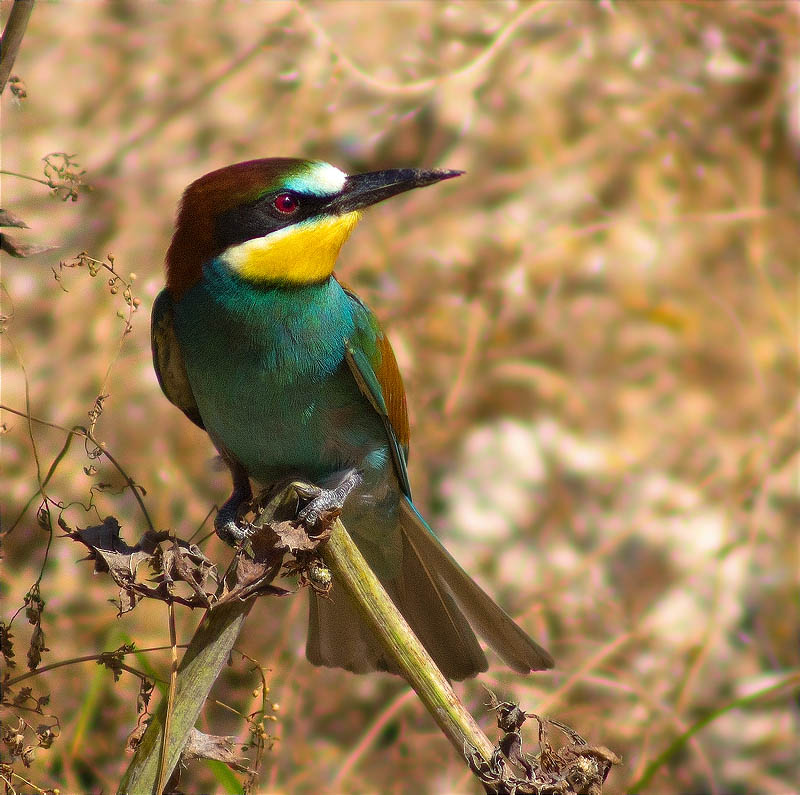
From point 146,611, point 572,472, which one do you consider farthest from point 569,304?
point 146,611

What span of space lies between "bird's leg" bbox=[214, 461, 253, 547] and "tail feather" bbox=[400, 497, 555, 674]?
1.24 ft

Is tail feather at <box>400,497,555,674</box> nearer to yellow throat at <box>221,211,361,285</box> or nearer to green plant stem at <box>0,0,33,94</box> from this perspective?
yellow throat at <box>221,211,361,285</box>

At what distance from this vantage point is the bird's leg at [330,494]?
1.95m

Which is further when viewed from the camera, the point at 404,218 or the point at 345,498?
the point at 404,218

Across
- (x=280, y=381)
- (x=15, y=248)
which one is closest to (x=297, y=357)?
(x=280, y=381)

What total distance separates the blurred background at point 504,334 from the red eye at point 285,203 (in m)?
1.02

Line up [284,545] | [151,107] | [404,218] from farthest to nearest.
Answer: [404,218] < [151,107] < [284,545]

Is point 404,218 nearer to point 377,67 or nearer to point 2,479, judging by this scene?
point 377,67

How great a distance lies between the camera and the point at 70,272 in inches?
149

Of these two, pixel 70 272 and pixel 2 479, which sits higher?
pixel 70 272

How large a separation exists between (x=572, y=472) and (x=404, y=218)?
1.30 m

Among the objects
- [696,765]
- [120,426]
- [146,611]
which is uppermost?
[120,426]

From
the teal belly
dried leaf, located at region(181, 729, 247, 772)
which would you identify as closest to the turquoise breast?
the teal belly

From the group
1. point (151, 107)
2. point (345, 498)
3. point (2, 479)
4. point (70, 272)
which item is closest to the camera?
point (345, 498)
